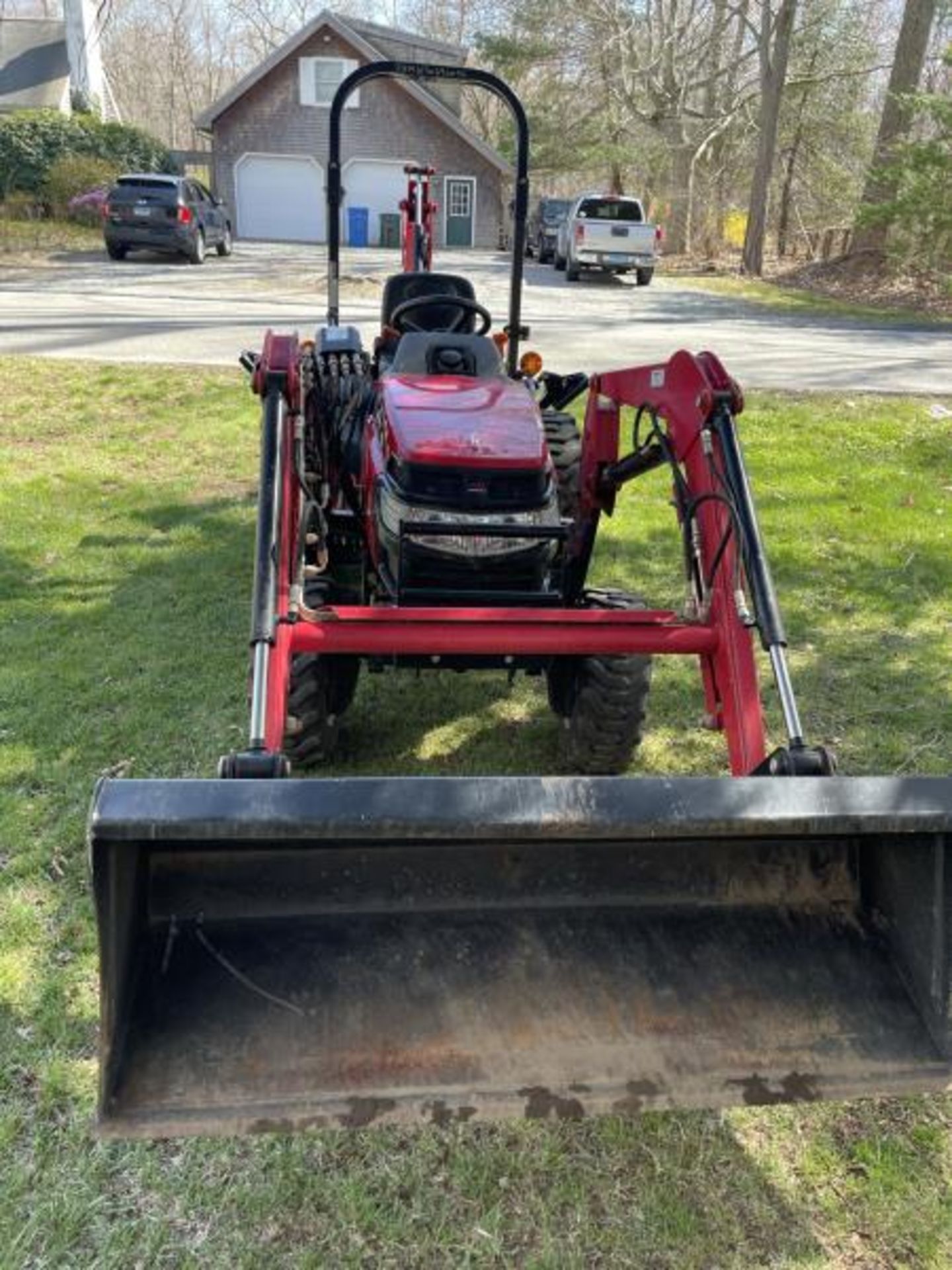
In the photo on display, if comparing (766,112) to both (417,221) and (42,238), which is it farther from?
(417,221)

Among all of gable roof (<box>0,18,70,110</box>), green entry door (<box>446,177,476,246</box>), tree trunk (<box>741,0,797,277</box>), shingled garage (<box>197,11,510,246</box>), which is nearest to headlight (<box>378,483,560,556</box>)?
tree trunk (<box>741,0,797,277</box>)

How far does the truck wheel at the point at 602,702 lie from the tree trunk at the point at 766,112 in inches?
855

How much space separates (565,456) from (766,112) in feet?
71.4

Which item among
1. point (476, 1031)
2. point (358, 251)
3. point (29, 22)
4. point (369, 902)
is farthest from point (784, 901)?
point (29, 22)

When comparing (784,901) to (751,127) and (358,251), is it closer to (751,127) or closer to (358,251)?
(358,251)

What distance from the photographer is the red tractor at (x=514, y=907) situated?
1.93 meters

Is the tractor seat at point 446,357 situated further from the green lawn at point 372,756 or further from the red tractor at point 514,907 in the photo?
Answer: the green lawn at point 372,756

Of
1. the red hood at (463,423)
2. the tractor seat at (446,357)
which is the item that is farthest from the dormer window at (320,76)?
the red hood at (463,423)

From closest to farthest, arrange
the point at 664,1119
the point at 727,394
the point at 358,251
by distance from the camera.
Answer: the point at 664,1119
the point at 727,394
the point at 358,251

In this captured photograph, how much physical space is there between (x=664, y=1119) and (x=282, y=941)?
967 millimetres

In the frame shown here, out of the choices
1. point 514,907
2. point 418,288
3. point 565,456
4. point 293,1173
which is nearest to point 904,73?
point 418,288

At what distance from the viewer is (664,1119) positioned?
94.2 inches

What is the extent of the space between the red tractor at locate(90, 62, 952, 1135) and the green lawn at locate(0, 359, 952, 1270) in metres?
0.33

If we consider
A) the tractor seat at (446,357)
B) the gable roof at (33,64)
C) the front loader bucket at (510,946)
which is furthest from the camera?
the gable roof at (33,64)
